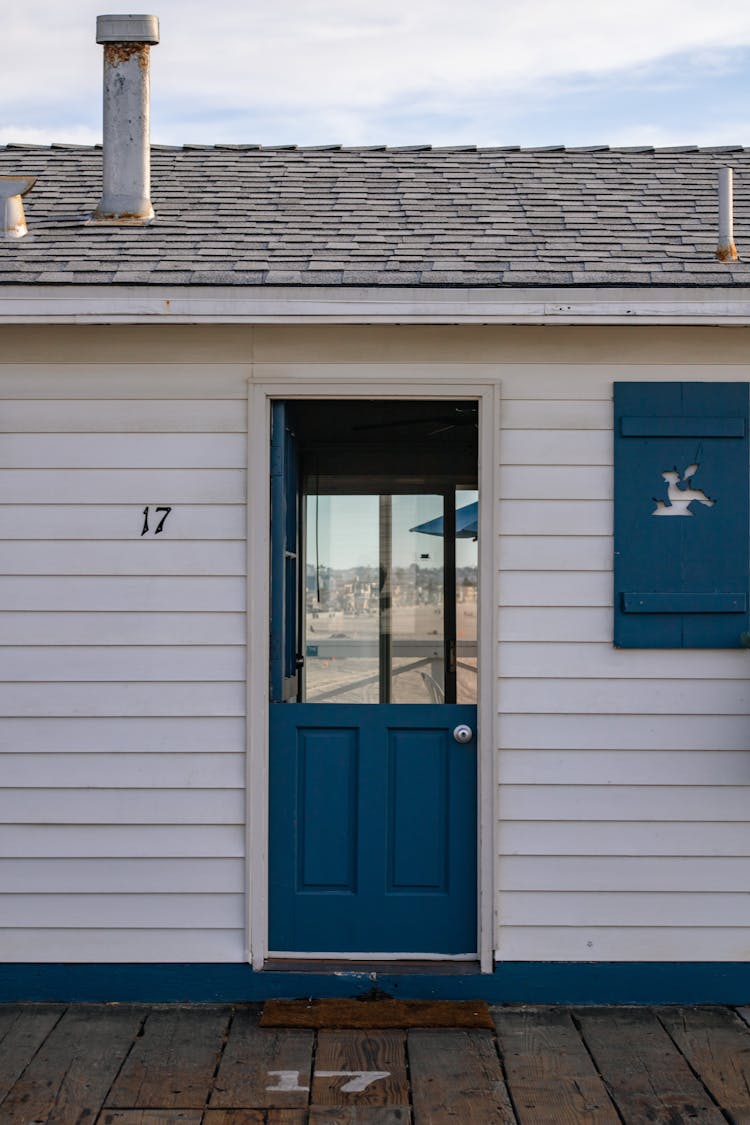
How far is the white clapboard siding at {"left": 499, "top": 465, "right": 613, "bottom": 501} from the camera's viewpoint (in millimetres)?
4527

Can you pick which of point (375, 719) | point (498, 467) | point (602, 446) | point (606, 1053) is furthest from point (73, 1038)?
point (602, 446)

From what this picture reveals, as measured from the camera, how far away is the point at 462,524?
15.8ft

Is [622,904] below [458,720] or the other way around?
below

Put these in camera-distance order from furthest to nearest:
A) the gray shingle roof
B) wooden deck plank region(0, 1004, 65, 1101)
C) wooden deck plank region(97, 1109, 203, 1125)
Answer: the gray shingle roof, wooden deck plank region(0, 1004, 65, 1101), wooden deck plank region(97, 1109, 203, 1125)

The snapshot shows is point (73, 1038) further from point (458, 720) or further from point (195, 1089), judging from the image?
point (458, 720)

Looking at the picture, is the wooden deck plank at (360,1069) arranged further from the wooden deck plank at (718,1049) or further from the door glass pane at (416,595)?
the door glass pane at (416,595)

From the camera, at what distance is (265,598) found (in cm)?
453

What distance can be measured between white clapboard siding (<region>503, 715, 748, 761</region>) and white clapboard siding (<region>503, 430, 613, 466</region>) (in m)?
0.98

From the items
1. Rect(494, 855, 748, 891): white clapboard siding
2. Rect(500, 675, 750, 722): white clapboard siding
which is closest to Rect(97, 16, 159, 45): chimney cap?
Rect(500, 675, 750, 722): white clapboard siding

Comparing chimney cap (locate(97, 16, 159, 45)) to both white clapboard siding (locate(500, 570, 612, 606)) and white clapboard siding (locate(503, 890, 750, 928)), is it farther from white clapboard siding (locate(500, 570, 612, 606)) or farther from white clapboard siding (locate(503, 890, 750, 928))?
white clapboard siding (locate(503, 890, 750, 928))

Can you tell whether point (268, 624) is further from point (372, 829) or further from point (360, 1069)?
point (360, 1069)

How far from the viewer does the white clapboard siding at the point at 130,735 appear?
449 cm

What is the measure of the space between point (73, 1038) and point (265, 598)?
1718mm

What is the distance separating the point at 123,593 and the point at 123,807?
820 mm
